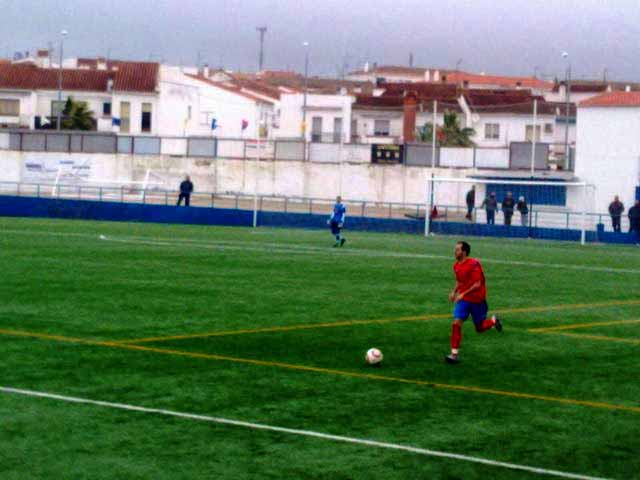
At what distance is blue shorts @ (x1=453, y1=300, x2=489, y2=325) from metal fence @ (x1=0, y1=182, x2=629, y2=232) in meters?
35.6

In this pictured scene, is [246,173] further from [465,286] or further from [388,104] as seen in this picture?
[465,286]

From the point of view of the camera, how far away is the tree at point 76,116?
4102 inches

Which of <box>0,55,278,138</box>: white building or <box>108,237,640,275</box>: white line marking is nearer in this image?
<box>108,237,640,275</box>: white line marking

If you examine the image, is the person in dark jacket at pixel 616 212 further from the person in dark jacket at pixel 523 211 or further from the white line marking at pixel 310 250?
the white line marking at pixel 310 250

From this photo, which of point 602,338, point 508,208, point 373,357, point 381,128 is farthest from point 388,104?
point 373,357

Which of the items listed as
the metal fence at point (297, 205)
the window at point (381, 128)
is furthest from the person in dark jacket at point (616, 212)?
the window at point (381, 128)

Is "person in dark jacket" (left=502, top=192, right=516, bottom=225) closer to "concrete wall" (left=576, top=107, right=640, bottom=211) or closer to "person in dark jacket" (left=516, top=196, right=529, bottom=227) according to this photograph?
"person in dark jacket" (left=516, top=196, right=529, bottom=227)

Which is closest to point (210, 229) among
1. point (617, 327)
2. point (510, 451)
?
point (617, 327)

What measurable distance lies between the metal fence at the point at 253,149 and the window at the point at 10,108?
30527 mm

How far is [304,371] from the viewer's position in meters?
16.6

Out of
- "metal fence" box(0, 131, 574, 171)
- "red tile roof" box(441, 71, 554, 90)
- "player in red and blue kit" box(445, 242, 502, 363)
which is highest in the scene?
"red tile roof" box(441, 71, 554, 90)

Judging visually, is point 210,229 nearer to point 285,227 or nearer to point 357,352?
point 285,227

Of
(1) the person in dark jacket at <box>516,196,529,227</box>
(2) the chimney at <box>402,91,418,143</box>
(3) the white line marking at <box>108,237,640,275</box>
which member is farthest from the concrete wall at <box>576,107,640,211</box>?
(2) the chimney at <box>402,91,418,143</box>

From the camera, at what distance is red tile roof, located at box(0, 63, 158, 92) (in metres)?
109
